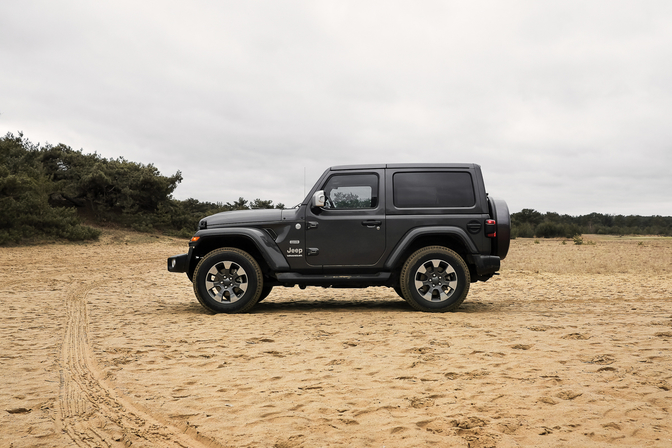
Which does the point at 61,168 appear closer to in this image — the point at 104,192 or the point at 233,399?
the point at 104,192

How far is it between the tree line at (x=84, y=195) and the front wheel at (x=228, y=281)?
54.4 ft

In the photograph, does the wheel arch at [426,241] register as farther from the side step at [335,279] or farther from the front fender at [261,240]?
the front fender at [261,240]

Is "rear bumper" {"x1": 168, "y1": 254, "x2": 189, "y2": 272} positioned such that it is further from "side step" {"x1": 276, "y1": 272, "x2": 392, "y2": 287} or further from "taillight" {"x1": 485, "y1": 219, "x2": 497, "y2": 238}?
"taillight" {"x1": 485, "y1": 219, "x2": 497, "y2": 238}

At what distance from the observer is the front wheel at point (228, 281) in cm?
729

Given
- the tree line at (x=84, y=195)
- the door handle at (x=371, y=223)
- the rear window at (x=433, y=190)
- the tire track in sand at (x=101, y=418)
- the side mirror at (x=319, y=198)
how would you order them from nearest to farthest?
the tire track in sand at (x=101, y=418), the side mirror at (x=319, y=198), the door handle at (x=371, y=223), the rear window at (x=433, y=190), the tree line at (x=84, y=195)

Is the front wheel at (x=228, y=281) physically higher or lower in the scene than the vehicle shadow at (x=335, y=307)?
higher

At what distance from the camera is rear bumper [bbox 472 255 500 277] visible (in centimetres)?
719

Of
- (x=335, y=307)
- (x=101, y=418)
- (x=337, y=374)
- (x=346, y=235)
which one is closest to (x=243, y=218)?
(x=346, y=235)

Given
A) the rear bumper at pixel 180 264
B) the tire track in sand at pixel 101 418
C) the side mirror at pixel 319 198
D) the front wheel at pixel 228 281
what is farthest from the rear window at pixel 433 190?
the tire track in sand at pixel 101 418

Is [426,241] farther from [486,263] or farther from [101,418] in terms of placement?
[101,418]

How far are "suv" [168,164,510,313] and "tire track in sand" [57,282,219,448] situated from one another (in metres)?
2.86

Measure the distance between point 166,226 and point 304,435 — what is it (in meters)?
30.8

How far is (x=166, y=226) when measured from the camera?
31844 millimetres

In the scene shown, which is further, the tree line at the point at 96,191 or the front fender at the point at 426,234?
the tree line at the point at 96,191
